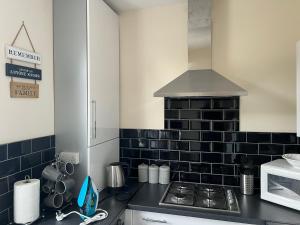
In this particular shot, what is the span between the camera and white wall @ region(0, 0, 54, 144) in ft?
4.26

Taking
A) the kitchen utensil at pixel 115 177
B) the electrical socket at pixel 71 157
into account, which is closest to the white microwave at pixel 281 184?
the kitchen utensil at pixel 115 177

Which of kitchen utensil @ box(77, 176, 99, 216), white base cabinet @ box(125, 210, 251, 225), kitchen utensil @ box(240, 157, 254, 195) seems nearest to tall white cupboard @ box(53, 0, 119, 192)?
kitchen utensil @ box(77, 176, 99, 216)

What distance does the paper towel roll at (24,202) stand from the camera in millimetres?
1271

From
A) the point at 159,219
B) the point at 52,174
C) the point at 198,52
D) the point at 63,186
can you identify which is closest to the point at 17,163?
the point at 52,174

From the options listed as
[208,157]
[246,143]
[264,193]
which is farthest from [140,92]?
[264,193]

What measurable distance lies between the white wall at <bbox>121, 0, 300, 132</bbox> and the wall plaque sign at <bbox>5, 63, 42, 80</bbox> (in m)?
0.85

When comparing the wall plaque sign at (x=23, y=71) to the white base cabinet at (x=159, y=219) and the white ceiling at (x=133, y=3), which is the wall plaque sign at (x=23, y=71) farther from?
the white base cabinet at (x=159, y=219)

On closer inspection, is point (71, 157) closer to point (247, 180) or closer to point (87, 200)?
point (87, 200)

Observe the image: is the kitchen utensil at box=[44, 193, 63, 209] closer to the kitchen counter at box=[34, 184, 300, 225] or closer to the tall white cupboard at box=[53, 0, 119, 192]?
the kitchen counter at box=[34, 184, 300, 225]

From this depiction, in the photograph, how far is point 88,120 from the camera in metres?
1.64

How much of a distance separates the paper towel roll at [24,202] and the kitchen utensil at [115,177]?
2.01 ft

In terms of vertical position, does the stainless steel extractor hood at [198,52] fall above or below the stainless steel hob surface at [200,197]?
above

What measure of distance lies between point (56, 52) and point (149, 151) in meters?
1.15

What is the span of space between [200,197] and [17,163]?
129 centimetres
